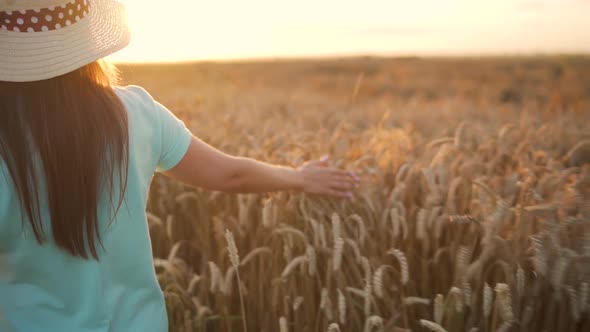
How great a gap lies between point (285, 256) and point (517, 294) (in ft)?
2.59

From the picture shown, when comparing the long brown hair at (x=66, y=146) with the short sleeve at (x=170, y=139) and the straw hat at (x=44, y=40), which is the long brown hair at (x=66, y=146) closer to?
the straw hat at (x=44, y=40)

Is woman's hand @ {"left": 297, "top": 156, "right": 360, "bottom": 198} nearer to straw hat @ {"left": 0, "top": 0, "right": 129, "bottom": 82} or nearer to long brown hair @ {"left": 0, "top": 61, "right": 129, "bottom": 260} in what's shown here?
long brown hair @ {"left": 0, "top": 61, "right": 129, "bottom": 260}

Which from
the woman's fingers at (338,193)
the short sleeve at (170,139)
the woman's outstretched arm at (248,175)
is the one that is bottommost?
the woman's fingers at (338,193)

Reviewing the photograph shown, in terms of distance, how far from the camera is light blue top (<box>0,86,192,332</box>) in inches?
57.1

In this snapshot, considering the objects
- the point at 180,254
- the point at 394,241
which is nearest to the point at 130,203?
the point at 394,241

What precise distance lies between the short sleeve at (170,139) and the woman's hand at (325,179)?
0.51 m

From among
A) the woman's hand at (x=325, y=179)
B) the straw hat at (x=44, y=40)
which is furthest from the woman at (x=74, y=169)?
the woman's hand at (x=325, y=179)

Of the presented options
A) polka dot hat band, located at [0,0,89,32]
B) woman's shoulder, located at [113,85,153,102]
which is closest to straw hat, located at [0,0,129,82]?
polka dot hat band, located at [0,0,89,32]

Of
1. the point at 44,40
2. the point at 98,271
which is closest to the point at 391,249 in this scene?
the point at 98,271

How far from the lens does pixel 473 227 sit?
78.5 inches

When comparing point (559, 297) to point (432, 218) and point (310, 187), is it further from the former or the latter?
point (310, 187)

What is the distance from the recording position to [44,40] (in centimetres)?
128

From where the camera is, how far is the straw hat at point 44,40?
1.25m

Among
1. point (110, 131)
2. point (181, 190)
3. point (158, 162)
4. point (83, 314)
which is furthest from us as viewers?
point (181, 190)
